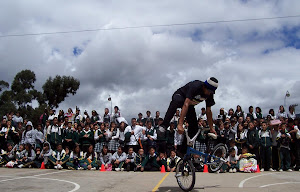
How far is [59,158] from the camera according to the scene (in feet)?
42.8

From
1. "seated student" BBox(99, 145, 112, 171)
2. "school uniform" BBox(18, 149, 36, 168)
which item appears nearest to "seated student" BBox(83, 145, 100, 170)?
"seated student" BBox(99, 145, 112, 171)

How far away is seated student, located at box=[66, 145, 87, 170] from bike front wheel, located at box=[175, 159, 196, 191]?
741cm

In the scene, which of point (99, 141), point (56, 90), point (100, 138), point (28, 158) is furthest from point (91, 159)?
point (56, 90)

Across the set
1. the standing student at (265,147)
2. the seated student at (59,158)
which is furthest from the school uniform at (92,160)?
the standing student at (265,147)

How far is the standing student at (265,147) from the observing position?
40.3 feet

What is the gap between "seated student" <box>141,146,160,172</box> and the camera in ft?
40.8

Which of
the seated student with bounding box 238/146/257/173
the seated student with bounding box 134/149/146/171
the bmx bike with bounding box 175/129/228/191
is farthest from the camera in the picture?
the seated student with bounding box 134/149/146/171

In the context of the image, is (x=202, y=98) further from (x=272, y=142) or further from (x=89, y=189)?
(x=272, y=142)

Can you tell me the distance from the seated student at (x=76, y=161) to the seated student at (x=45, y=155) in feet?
3.57

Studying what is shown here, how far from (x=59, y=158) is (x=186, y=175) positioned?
8.43m

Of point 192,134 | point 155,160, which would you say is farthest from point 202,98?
point 155,160

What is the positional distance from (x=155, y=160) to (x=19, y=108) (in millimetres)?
31423

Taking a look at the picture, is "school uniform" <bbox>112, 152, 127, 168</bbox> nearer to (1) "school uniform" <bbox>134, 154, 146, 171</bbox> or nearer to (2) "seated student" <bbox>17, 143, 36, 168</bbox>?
(1) "school uniform" <bbox>134, 154, 146, 171</bbox>

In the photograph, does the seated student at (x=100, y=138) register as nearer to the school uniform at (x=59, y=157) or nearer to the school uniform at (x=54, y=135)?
the school uniform at (x=59, y=157)
